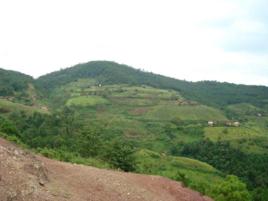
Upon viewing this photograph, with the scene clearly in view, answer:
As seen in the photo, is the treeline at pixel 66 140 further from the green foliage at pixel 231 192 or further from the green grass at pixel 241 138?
the green grass at pixel 241 138

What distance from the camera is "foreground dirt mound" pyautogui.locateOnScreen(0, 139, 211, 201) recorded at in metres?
19.7

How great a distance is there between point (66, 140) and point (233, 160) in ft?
148

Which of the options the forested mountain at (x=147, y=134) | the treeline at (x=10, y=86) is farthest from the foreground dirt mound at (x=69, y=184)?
the treeline at (x=10, y=86)

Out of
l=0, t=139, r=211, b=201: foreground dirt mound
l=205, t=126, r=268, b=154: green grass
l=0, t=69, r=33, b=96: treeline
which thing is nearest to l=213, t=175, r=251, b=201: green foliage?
l=0, t=139, r=211, b=201: foreground dirt mound

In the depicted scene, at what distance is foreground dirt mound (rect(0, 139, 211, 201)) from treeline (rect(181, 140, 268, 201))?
187ft

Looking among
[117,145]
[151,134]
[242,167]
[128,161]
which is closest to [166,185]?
[128,161]

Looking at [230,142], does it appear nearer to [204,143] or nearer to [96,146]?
[204,143]

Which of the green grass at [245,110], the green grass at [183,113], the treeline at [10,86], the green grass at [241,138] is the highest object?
the treeline at [10,86]

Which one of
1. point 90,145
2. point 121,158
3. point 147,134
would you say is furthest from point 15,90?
point 121,158

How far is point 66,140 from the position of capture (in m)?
71.9

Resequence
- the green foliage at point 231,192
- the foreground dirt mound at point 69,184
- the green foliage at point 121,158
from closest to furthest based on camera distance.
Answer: the foreground dirt mound at point 69,184, the green foliage at point 121,158, the green foliage at point 231,192

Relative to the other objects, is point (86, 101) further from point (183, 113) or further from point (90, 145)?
point (90, 145)

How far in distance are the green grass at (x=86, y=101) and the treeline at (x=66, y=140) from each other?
60330mm

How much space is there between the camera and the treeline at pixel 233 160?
298ft
